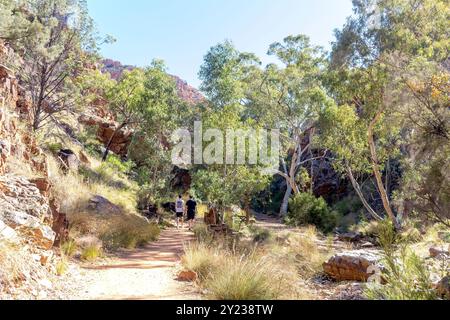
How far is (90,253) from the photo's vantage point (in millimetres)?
6648

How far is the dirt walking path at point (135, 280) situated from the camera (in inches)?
177


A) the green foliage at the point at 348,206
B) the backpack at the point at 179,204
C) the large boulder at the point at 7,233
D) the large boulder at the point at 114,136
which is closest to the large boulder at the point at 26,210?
the large boulder at the point at 7,233

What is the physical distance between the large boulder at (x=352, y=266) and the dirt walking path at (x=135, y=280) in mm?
2915

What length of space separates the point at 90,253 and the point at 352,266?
4.99 metres

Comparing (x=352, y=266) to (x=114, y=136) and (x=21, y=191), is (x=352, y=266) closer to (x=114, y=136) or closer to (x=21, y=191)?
(x=21, y=191)

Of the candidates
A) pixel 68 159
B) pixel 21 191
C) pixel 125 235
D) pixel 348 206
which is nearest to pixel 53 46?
pixel 68 159

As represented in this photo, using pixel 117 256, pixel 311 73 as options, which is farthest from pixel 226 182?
pixel 311 73

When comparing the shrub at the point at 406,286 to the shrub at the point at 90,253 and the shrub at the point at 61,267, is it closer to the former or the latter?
the shrub at the point at 61,267

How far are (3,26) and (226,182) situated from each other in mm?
8451

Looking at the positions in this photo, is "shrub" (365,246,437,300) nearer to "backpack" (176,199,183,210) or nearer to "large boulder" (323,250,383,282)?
"large boulder" (323,250,383,282)

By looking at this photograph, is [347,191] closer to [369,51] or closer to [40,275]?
[369,51]

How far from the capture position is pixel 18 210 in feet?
17.1

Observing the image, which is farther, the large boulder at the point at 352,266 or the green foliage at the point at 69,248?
the green foliage at the point at 69,248

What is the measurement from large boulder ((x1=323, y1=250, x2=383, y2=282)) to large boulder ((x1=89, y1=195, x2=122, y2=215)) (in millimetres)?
6287
